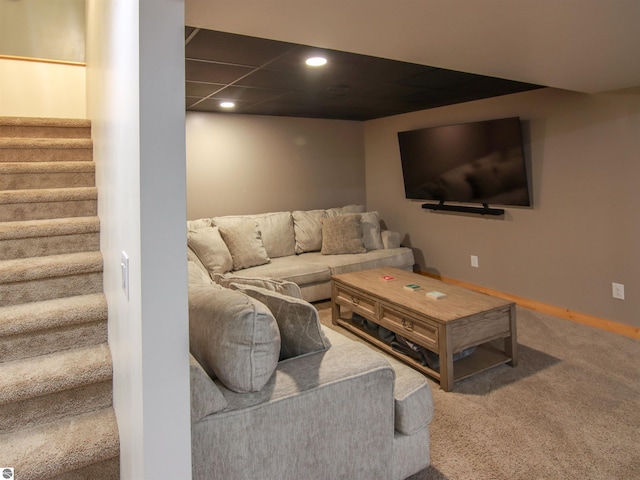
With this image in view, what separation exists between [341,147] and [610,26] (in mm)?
4111

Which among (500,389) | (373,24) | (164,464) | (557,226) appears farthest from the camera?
(557,226)

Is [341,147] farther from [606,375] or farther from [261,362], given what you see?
[261,362]

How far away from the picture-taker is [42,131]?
3014 mm

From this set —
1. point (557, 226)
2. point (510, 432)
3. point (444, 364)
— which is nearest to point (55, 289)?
point (444, 364)

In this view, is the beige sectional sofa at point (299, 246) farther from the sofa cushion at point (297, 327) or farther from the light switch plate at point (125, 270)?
the light switch plate at point (125, 270)

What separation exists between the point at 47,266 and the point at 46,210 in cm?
53

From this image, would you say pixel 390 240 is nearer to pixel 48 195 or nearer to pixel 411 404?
pixel 411 404

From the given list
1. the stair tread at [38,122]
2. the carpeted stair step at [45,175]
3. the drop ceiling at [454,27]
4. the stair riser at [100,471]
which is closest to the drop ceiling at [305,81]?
the drop ceiling at [454,27]

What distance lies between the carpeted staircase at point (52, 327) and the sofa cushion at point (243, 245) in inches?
72.9

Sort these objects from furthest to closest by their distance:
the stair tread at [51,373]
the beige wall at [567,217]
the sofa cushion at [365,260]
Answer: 1. the sofa cushion at [365,260]
2. the beige wall at [567,217]
3. the stair tread at [51,373]

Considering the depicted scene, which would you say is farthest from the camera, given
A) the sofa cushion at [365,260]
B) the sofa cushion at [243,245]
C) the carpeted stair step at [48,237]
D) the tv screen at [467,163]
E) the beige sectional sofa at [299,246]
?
the sofa cushion at [365,260]

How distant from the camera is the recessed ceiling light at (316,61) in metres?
2.77

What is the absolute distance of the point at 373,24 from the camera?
1915 millimetres

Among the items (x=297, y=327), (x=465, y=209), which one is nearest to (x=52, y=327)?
(x=297, y=327)
